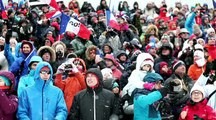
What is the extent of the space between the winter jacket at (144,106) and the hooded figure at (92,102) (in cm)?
35

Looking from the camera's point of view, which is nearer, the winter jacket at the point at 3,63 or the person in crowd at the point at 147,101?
the person in crowd at the point at 147,101

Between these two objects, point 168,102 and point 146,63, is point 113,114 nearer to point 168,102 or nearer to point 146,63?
point 168,102

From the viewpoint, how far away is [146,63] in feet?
26.2

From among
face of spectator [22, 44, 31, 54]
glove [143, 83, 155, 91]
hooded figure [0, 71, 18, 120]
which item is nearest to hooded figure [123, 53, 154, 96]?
glove [143, 83, 155, 91]

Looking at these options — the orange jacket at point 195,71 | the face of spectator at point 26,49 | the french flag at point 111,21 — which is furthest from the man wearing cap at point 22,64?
the french flag at point 111,21

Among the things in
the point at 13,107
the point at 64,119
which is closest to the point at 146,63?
the point at 64,119

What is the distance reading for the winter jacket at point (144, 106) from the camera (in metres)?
6.50

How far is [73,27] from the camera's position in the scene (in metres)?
11.4

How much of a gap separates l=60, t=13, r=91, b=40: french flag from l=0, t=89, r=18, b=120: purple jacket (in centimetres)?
507

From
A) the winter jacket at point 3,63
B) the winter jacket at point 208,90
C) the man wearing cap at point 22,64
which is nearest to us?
the winter jacket at point 208,90

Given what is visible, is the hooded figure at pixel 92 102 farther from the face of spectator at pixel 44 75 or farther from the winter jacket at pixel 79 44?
the winter jacket at pixel 79 44

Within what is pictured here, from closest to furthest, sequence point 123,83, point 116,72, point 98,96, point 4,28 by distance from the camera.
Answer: point 98,96 < point 123,83 < point 116,72 < point 4,28

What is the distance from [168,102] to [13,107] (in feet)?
7.20

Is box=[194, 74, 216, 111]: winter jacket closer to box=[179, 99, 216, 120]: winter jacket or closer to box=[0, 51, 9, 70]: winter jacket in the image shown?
box=[179, 99, 216, 120]: winter jacket
